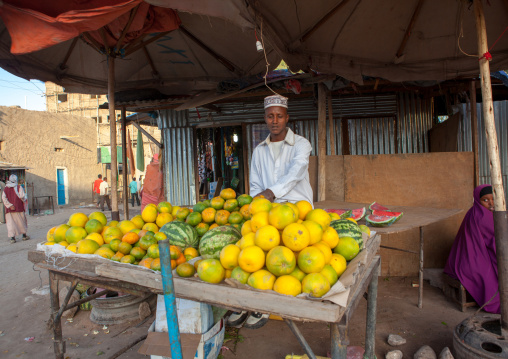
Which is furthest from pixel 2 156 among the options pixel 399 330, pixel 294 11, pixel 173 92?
pixel 399 330

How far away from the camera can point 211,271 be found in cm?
170

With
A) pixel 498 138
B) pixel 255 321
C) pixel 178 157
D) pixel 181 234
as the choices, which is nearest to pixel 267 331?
pixel 255 321

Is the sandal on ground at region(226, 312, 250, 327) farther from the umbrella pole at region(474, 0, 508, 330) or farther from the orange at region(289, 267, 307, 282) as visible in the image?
the umbrella pole at region(474, 0, 508, 330)

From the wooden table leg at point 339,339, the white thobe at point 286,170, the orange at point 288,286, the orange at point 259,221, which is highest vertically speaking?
the white thobe at point 286,170

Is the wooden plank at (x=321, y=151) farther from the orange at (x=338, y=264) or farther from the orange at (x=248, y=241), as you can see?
the orange at (x=248, y=241)

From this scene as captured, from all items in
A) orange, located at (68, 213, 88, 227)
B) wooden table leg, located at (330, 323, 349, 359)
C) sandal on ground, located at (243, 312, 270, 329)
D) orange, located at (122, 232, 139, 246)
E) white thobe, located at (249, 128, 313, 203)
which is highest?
white thobe, located at (249, 128, 313, 203)

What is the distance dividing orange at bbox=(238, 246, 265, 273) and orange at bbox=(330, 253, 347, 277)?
1.33ft

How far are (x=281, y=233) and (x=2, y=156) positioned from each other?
20909mm

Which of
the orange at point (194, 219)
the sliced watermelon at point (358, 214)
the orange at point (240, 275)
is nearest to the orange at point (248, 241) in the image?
the orange at point (240, 275)

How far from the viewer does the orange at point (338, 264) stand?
1.72 m

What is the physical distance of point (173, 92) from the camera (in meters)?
6.68

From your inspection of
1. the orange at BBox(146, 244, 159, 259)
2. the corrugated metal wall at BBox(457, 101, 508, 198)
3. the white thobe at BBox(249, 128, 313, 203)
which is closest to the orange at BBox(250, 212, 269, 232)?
the orange at BBox(146, 244, 159, 259)

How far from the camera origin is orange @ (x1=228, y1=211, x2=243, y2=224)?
2320mm

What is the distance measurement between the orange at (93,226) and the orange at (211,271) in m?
1.34
